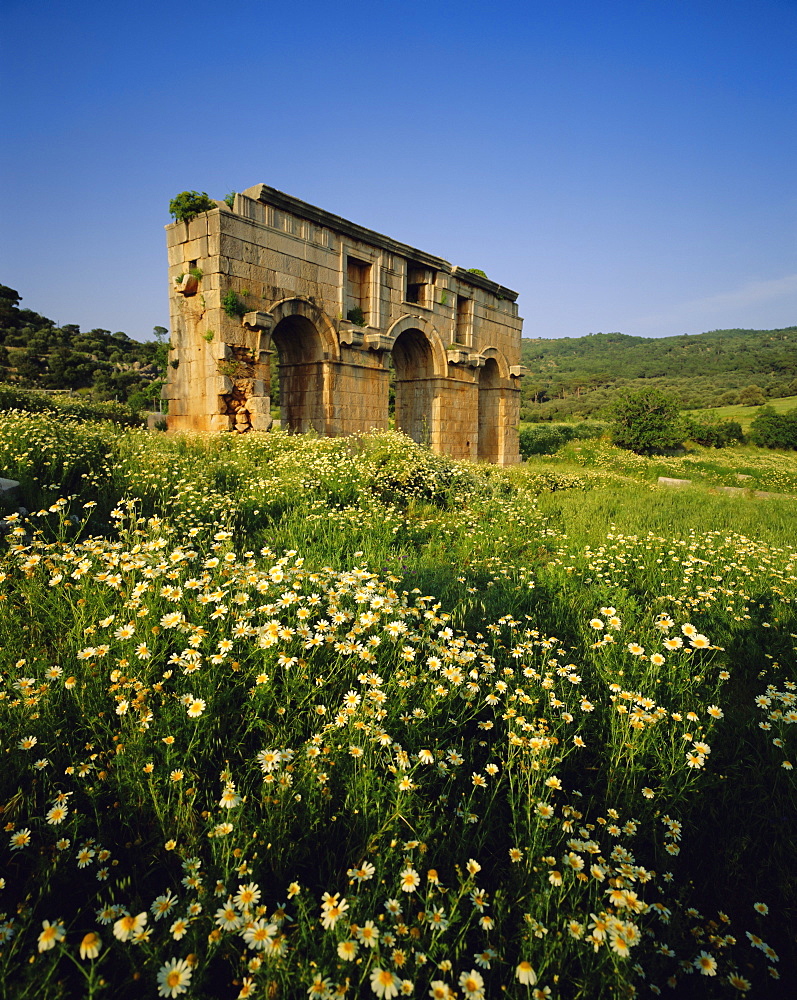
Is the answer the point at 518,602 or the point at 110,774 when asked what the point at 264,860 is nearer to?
the point at 110,774

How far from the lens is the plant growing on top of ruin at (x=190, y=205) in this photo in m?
10.2

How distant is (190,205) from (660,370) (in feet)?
307

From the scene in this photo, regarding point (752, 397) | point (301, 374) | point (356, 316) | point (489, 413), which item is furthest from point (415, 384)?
point (752, 397)

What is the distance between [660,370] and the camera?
8900cm

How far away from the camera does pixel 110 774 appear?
1.95 metres

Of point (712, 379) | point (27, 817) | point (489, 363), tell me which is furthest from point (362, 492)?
point (712, 379)

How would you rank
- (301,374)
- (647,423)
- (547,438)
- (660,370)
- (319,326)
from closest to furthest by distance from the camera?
(319,326) < (301,374) < (647,423) < (547,438) < (660,370)

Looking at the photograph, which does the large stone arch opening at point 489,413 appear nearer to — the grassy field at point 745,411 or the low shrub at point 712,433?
the low shrub at point 712,433

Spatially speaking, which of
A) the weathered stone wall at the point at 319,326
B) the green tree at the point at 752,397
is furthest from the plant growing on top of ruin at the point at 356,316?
the green tree at the point at 752,397

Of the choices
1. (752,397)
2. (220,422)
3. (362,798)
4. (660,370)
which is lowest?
(362,798)

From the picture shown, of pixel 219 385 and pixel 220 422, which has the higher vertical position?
pixel 219 385

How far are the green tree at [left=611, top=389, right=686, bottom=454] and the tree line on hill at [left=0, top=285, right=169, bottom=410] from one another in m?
22.6

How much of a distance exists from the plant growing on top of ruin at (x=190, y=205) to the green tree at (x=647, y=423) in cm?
2144

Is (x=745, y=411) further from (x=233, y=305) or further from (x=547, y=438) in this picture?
(x=233, y=305)
